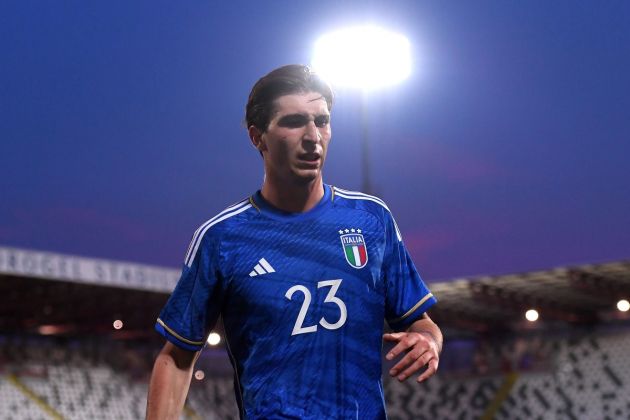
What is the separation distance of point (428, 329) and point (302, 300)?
0.47m

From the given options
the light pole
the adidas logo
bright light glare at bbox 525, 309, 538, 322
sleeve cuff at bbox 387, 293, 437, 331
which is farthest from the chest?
bright light glare at bbox 525, 309, 538, 322

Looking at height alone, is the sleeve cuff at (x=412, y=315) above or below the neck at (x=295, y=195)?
below

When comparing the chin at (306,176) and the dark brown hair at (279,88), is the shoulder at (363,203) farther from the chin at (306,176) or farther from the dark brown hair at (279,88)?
the dark brown hair at (279,88)

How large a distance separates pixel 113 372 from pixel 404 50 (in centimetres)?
1481

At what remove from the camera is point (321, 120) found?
10.6 feet

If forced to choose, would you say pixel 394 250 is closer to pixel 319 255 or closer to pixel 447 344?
pixel 319 255

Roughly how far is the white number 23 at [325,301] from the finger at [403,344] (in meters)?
0.26

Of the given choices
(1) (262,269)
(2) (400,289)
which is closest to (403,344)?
(2) (400,289)

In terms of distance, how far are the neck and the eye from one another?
202mm

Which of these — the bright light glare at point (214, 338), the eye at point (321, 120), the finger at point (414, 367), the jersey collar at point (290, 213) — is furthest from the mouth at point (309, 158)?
the bright light glare at point (214, 338)

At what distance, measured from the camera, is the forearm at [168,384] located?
10.8 ft

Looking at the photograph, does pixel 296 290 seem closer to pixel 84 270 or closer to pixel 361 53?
pixel 361 53

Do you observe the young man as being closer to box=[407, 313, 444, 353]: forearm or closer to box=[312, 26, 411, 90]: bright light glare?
box=[407, 313, 444, 353]: forearm

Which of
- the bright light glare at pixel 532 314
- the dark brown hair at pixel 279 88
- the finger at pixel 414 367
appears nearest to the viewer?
the finger at pixel 414 367
